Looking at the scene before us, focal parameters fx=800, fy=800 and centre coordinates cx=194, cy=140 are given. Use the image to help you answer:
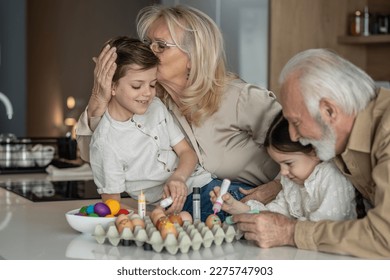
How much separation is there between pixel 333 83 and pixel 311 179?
0.25 meters

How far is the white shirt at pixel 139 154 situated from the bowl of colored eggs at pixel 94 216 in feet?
0.55

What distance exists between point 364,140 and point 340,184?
0.15 m

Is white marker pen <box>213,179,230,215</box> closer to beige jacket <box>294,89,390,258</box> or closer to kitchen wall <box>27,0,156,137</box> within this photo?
beige jacket <box>294,89,390,258</box>

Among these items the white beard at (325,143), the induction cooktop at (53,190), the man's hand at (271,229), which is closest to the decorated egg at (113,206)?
the man's hand at (271,229)

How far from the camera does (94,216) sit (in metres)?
1.73

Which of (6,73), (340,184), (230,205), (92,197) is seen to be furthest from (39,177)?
(340,184)

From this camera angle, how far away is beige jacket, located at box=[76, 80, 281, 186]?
200 centimetres

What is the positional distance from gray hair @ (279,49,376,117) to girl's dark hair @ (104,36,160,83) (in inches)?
16.1

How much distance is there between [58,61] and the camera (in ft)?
14.2

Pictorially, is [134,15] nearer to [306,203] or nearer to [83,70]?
[83,70]

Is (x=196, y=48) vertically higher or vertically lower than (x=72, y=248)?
higher

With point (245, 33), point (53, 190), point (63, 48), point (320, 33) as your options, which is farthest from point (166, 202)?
point (320, 33)

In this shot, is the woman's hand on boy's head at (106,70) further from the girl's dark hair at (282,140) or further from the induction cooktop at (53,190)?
the induction cooktop at (53,190)

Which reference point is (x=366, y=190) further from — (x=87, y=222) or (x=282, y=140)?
(x=87, y=222)
